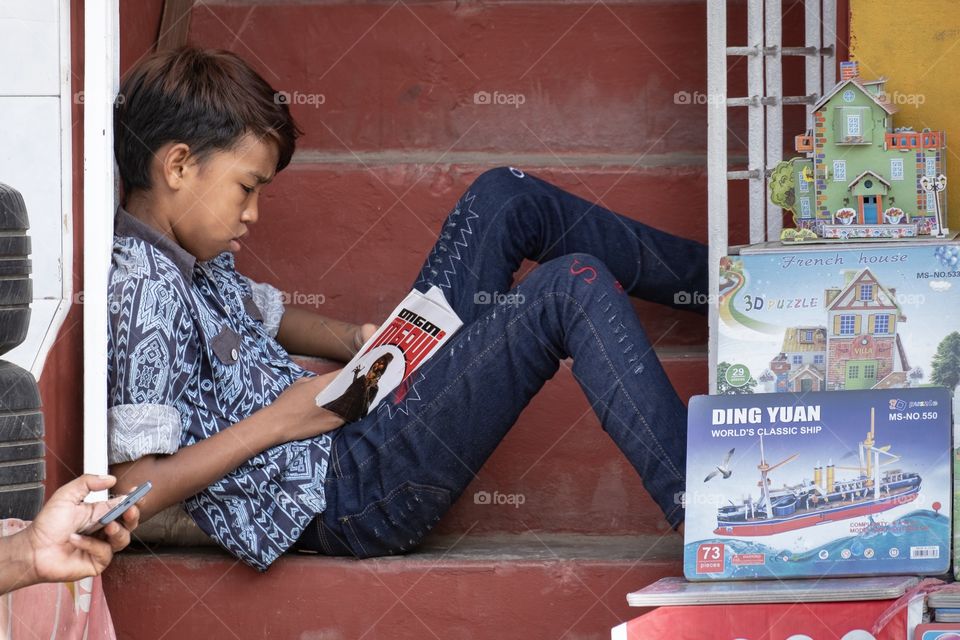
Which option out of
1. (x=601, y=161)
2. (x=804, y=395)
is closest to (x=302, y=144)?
(x=601, y=161)

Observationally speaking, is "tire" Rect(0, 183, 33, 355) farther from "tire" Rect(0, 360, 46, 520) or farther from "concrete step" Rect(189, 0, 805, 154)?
"concrete step" Rect(189, 0, 805, 154)

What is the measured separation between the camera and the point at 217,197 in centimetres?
228

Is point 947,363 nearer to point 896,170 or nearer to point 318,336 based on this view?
point 896,170

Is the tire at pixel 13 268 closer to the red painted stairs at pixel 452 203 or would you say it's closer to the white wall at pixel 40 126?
the white wall at pixel 40 126

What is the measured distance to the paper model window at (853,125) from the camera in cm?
224

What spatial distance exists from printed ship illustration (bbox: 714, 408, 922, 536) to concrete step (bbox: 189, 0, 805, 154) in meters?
1.32

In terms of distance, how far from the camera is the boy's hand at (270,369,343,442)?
2197 mm

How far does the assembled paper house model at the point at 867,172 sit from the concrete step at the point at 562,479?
0.48 metres

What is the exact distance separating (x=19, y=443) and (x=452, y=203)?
1.39m

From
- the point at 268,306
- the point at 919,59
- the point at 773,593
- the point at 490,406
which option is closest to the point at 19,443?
the point at 490,406

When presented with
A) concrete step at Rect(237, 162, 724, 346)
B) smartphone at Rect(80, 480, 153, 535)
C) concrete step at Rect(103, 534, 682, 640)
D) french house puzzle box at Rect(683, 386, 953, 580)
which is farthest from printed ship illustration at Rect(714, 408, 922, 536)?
concrete step at Rect(237, 162, 724, 346)

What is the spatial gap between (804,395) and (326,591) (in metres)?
0.88

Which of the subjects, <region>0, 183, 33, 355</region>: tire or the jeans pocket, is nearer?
<region>0, 183, 33, 355</region>: tire

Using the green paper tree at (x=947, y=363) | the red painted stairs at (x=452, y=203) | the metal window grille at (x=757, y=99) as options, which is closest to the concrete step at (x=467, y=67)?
the red painted stairs at (x=452, y=203)
